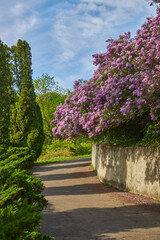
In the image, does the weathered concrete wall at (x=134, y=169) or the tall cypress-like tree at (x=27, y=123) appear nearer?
the weathered concrete wall at (x=134, y=169)

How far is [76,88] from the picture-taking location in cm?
1382

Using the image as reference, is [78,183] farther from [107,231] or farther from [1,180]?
[1,180]

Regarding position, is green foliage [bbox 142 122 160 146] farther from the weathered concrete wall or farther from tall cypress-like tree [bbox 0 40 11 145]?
tall cypress-like tree [bbox 0 40 11 145]

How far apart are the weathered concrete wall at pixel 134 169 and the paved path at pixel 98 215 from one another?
1.35 ft

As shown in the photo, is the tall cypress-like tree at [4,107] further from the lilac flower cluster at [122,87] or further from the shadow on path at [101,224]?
the shadow on path at [101,224]

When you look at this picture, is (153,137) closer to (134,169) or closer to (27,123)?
(134,169)

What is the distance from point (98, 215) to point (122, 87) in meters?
4.45

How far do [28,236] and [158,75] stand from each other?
647 cm

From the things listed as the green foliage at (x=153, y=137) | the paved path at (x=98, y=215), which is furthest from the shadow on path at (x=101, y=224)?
the green foliage at (x=153, y=137)

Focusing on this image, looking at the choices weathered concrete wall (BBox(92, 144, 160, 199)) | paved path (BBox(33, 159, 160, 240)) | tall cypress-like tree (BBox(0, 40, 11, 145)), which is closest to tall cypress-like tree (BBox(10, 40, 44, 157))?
tall cypress-like tree (BBox(0, 40, 11, 145))

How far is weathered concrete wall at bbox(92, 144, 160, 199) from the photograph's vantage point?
29.6 feet

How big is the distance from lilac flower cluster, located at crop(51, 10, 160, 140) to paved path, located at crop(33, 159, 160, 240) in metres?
2.74

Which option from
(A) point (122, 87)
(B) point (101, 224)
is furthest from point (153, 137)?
(B) point (101, 224)

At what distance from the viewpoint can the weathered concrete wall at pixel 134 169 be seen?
9.01 metres
